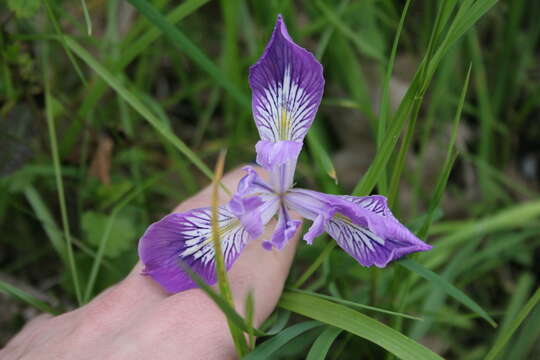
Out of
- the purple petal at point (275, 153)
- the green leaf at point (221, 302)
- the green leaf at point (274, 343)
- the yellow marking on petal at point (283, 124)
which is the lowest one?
the green leaf at point (274, 343)

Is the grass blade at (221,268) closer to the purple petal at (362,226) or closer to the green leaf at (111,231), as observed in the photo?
the purple petal at (362,226)

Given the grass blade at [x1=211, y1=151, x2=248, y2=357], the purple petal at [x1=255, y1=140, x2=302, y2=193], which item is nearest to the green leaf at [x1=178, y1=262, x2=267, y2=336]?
the grass blade at [x1=211, y1=151, x2=248, y2=357]

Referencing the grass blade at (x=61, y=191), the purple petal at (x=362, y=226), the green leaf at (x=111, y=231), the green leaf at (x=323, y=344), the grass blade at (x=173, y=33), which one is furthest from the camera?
the green leaf at (x=111, y=231)

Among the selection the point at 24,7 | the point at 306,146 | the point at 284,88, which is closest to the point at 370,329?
the point at 284,88

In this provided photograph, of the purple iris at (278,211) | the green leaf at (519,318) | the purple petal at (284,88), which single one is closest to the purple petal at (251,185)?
the purple iris at (278,211)

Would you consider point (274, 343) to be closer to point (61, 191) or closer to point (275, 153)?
point (275, 153)

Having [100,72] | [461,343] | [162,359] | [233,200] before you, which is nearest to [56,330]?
[162,359]
